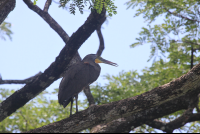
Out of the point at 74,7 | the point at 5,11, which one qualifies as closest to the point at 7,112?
the point at 5,11

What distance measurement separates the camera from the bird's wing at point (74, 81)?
4449mm

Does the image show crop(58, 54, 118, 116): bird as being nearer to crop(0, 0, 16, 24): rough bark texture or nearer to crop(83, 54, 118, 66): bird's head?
crop(83, 54, 118, 66): bird's head

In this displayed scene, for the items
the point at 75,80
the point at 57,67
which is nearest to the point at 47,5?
the point at 57,67

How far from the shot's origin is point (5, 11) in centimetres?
397

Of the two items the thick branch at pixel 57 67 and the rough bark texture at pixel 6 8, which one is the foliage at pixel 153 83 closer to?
the thick branch at pixel 57 67

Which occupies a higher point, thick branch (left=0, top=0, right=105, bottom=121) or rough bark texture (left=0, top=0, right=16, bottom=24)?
rough bark texture (left=0, top=0, right=16, bottom=24)

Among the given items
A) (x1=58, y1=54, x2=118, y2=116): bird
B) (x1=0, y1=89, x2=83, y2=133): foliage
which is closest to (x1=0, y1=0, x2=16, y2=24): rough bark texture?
(x1=58, y1=54, x2=118, y2=116): bird

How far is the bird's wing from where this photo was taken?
4449 mm

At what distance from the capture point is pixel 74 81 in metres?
4.54

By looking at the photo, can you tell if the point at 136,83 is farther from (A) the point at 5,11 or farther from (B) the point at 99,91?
(A) the point at 5,11

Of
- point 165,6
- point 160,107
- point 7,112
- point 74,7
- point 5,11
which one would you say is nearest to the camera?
point 74,7

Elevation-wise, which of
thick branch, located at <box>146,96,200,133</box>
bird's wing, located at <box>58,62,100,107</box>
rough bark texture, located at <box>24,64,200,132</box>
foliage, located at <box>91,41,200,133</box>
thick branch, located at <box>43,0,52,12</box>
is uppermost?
thick branch, located at <box>43,0,52,12</box>

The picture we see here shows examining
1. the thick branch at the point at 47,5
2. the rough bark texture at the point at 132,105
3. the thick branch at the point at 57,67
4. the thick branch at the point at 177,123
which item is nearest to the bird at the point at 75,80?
the thick branch at the point at 57,67

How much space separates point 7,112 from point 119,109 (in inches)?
106
